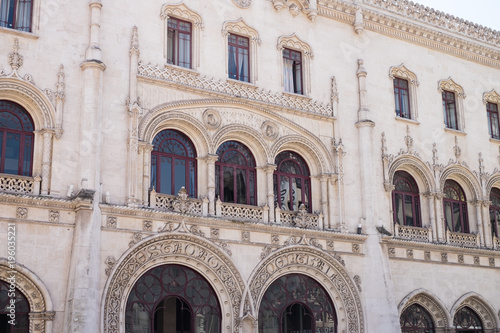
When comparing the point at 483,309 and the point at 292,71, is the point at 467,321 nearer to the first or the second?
the point at 483,309

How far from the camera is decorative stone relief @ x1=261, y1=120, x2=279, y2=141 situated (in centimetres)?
2514

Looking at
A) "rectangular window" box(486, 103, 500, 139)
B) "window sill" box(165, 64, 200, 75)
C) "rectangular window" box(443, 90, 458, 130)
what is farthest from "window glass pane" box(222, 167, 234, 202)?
"rectangular window" box(486, 103, 500, 139)

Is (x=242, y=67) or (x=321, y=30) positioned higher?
(x=321, y=30)

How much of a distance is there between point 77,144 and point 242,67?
723cm

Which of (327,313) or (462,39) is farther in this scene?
(462,39)

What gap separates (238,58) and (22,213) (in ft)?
32.2

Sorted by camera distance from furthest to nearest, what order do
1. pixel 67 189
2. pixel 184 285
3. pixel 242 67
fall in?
pixel 242 67 → pixel 184 285 → pixel 67 189

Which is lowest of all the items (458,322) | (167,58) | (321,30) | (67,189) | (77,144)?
(458,322)

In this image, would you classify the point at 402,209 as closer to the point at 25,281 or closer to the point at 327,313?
the point at 327,313

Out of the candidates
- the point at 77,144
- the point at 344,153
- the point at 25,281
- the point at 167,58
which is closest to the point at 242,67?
the point at 167,58

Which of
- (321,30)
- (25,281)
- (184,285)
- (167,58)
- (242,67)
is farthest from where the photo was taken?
(321,30)

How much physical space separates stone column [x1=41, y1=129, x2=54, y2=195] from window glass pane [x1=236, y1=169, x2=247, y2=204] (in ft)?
21.7

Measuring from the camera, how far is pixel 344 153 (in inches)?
1046

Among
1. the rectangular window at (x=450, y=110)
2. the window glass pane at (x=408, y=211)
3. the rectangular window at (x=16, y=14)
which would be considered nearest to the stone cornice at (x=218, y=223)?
the window glass pane at (x=408, y=211)
